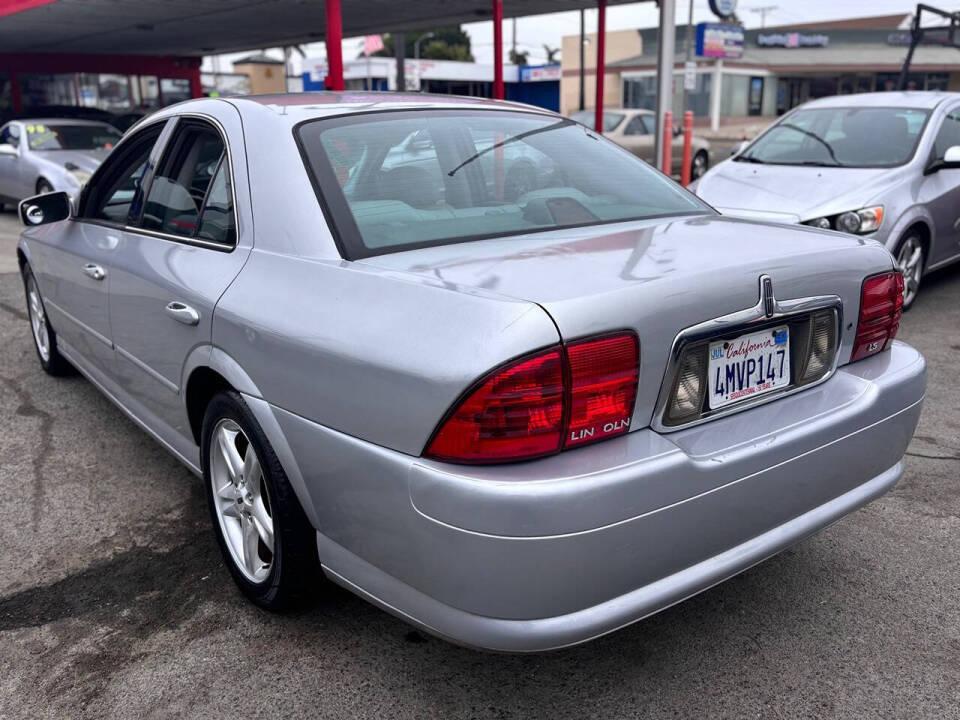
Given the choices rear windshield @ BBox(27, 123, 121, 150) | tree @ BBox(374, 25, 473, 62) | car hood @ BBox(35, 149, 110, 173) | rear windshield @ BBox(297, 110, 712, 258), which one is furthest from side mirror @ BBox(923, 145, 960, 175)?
tree @ BBox(374, 25, 473, 62)

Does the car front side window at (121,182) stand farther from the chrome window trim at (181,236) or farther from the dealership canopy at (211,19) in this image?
the dealership canopy at (211,19)

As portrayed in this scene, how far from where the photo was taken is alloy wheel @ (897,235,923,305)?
20.6 ft

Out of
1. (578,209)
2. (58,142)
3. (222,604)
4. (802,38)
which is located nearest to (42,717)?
(222,604)

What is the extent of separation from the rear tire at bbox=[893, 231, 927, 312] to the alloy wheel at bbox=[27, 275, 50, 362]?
18.3 ft

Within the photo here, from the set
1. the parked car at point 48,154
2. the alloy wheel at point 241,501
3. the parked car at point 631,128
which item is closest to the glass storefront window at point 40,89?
the parked car at point 48,154

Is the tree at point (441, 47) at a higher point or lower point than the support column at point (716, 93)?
higher

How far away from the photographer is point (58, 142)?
1257cm

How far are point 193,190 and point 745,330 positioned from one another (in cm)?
195

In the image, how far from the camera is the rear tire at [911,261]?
6270 mm

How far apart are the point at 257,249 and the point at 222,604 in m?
1.12

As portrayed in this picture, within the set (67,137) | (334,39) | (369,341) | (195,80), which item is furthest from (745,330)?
(195,80)

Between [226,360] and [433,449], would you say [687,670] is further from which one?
[226,360]

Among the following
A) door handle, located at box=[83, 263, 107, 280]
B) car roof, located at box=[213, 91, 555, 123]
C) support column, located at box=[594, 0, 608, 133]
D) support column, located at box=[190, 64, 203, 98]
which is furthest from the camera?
support column, located at box=[190, 64, 203, 98]

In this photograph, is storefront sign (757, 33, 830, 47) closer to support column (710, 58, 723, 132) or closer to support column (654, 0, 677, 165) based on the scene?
support column (710, 58, 723, 132)
